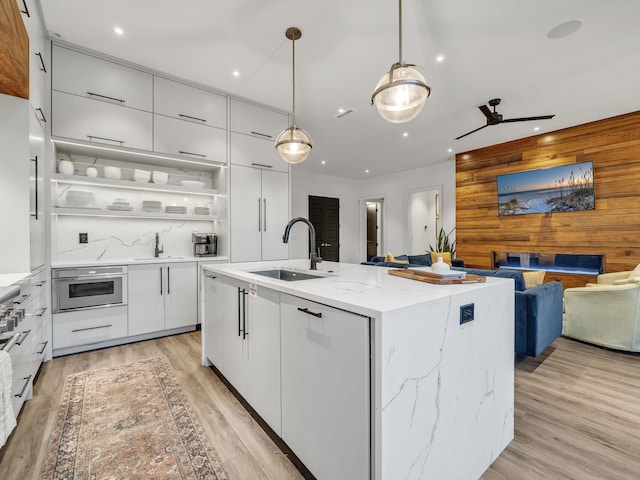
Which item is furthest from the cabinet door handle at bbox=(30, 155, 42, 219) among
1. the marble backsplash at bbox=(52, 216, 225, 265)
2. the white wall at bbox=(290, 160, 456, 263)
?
the white wall at bbox=(290, 160, 456, 263)

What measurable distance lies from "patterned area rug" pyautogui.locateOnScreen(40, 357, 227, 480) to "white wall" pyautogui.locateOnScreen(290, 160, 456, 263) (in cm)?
515

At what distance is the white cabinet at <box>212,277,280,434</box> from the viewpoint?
5.12 ft

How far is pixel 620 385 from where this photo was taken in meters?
2.27

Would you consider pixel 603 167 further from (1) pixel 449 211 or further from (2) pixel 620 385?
(2) pixel 620 385

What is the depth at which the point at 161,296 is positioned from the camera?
3277 mm

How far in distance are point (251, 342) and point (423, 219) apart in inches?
286

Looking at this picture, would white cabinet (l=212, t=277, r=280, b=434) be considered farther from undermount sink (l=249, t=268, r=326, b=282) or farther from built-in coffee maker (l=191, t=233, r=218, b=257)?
built-in coffee maker (l=191, t=233, r=218, b=257)

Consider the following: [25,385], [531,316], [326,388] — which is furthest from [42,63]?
[531,316]

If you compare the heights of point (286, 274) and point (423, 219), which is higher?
point (423, 219)

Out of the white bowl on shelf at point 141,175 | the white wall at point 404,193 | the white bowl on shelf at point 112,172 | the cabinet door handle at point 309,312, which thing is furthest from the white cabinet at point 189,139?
the white wall at point 404,193

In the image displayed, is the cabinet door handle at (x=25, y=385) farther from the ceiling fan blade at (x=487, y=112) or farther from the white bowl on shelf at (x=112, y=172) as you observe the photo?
the ceiling fan blade at (x=487, y=112)

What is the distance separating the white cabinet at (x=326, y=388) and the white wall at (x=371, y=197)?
581cm

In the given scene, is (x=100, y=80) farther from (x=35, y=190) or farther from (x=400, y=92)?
(x=400, y=92)

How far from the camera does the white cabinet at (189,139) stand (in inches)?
129
